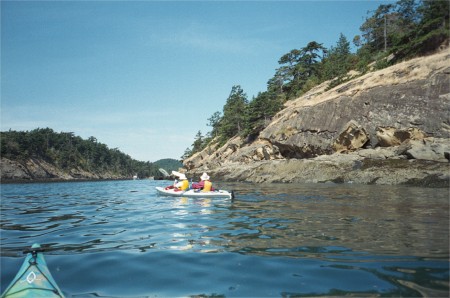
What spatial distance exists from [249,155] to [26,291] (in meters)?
39.5

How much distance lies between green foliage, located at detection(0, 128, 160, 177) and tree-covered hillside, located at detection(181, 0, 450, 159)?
6299cm

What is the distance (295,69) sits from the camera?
5978cm

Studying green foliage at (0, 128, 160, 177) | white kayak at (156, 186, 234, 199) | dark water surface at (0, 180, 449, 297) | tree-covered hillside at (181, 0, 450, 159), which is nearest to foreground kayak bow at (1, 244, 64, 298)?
dark water surface at (0, 180, 449, 297)

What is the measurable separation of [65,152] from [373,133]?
356 ft

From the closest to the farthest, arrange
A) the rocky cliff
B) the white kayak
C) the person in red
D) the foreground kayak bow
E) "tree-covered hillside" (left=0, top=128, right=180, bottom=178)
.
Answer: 1. the foreground kayak bow
2. the white kayak
3. the person in red
4. the rocky cliff
5. "tree-covered hillside" (left=0, top=128, right=180, bottom=178)

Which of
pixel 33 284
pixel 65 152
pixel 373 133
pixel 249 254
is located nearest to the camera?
pixel 33 284

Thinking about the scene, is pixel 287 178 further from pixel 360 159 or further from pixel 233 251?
pixel 233 251

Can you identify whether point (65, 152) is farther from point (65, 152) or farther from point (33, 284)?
point (33, 284)

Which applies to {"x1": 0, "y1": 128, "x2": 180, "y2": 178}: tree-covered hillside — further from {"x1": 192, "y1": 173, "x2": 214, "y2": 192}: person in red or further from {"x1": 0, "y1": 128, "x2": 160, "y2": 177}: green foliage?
{"x1": 192, "y1": 173, "x2": 214, "y2": 192}: person in red

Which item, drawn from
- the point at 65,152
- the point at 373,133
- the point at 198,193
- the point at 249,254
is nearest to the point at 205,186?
the point at 198,193

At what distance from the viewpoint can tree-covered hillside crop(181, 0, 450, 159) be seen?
33281 millimetres

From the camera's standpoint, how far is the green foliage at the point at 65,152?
90006 mm

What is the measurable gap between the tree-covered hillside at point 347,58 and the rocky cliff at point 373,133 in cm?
450

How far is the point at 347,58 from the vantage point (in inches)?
2082
